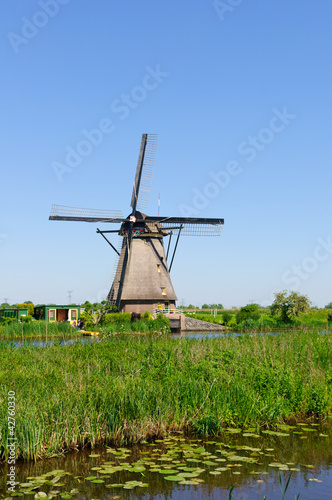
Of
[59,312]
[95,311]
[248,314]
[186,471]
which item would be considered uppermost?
[95,311]

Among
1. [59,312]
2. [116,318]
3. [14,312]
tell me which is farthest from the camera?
[59,312]

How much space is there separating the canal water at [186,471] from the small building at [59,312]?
120 feet

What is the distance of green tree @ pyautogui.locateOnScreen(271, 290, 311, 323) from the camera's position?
45.3 meters

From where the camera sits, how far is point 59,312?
143 feet

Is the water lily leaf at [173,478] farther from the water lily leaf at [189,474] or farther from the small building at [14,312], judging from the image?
the small building at [14,312]

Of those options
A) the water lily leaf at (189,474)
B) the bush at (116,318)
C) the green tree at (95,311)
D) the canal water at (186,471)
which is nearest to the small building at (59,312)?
the green tree at (95,311)

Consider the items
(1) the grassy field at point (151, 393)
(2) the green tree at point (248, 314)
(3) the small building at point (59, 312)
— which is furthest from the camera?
(2) the green tree at point (248, 314)

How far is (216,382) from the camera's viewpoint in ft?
28.6

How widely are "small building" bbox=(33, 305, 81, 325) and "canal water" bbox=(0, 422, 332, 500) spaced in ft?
120

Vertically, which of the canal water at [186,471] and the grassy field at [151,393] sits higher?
the grassy field at [151,393]

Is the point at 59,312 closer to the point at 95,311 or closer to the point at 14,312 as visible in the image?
the point at 14,312

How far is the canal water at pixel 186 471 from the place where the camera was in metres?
5.31

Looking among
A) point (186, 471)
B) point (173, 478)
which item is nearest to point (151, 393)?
point (186, 471)

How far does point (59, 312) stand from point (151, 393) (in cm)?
3735
